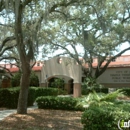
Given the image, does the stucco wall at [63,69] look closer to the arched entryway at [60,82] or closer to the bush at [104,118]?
the arched entryway at [60,82]

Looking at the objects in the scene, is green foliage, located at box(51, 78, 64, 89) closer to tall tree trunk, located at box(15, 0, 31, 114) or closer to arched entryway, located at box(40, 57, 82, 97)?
arched entryway, located at box(40, 57, 82, 97)

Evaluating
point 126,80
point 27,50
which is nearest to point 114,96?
point 27,50

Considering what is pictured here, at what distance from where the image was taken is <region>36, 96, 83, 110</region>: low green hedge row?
1272cm

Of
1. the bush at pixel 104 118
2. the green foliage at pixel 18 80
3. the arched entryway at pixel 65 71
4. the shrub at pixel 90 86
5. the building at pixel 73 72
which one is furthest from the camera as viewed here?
the building at pixel 73 72

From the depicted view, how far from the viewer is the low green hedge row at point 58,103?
41.7 ft

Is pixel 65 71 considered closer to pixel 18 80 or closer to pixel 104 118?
pixel 18 80

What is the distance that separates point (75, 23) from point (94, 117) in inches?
256

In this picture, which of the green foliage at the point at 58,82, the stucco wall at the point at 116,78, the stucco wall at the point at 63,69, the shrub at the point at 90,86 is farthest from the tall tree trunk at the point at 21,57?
the stucco wall at the point at 116,78

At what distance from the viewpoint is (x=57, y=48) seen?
20812 millimetres

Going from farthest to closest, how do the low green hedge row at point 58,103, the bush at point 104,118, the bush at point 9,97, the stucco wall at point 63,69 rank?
the stucco wall at point 63,69 → the bush at point 9,97 → the low green hedge row at point 58,103 → the bush at point 104,118

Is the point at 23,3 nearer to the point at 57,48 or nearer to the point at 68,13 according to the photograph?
the point at 68,13

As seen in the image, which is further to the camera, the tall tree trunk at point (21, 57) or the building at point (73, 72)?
the building at point (73, 72)

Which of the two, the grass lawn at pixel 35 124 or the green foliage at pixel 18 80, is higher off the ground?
the green foliage at pixel 18 80

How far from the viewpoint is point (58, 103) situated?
42.7 ft
